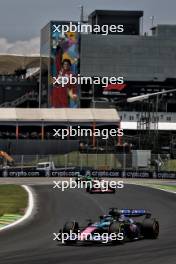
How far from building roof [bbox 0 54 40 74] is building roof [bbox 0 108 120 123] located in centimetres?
4670

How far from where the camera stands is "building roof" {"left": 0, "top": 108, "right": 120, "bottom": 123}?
9869cm

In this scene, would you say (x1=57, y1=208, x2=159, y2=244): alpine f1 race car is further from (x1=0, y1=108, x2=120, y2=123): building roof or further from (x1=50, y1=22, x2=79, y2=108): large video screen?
(x1=50, y1=22, x2=79, y2=108): large video screen

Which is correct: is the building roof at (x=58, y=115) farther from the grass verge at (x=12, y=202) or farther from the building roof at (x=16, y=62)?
the grass verge at (x=12, y=202)

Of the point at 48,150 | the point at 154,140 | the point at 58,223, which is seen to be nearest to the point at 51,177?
the point at 48,150

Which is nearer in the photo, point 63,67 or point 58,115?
point 58,115

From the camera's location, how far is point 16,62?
149 meters

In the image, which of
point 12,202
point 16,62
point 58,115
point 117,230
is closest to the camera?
point 117,230

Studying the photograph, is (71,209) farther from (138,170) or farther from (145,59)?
(145,59)

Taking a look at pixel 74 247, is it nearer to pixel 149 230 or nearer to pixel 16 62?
pixel 149 230

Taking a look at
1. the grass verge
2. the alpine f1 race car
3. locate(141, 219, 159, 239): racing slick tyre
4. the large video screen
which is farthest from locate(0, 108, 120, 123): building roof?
the alpine f1 race car

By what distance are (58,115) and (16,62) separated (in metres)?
52.4

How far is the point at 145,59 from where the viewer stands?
12812 cm

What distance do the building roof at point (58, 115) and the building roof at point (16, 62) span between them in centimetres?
4670

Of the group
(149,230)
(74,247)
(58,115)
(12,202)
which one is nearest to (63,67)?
(58,115)
